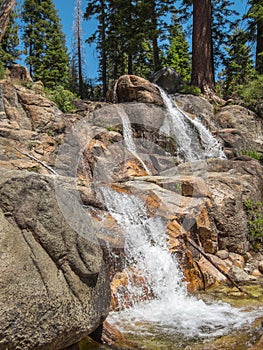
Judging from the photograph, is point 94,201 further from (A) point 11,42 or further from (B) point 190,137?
(A) point 11,42

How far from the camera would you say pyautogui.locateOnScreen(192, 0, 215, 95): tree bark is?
19.1m

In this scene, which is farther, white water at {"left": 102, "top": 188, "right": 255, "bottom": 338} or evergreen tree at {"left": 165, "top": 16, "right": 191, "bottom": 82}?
evergreen tree at {"left": 165, "top": 16, "right": 191, "bottom": 82}

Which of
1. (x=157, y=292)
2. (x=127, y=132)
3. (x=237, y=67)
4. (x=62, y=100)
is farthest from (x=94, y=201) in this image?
(x=237, y=67)

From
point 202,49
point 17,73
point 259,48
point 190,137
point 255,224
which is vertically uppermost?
point 259,48

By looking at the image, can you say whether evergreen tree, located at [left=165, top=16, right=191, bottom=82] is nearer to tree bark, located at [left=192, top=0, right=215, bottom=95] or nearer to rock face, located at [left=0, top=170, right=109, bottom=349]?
tree bark, located at [left=192, top=0, right=215, bottom=95]

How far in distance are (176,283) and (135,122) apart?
947cm

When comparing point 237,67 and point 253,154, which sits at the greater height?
point 237,67

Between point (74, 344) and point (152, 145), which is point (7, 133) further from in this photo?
point (74, 344)

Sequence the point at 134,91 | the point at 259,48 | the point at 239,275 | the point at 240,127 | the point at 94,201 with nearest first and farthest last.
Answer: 1. the point at 94,201
2. the point at 239,275
3. the point at 134,91
4. the point at 240,127
5. the point at 259,48

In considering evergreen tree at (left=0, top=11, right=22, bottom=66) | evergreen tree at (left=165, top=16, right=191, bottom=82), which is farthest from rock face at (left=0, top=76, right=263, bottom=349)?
evergreen tree at (left=165, top=16, right=191, bottom=82)

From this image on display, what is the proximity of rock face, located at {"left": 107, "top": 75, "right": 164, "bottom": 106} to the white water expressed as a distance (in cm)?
870

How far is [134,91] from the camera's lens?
52.3 feet

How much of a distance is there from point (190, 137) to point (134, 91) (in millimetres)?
3306

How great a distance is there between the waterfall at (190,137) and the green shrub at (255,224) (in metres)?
4.91
